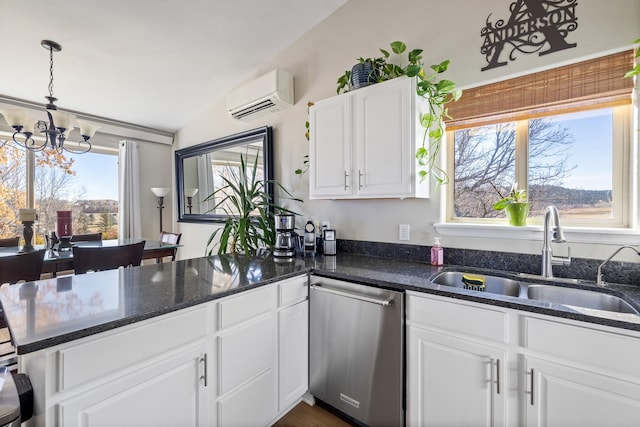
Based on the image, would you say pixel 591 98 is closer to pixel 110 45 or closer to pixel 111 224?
pixel 110 45

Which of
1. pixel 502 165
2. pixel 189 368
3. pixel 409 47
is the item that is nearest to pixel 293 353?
pixel 189 368

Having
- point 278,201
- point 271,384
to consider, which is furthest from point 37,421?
point 278,201

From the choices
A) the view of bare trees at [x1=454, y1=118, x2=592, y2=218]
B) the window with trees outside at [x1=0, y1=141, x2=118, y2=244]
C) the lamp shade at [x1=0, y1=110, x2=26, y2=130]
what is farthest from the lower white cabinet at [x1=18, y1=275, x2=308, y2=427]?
the window with trees outside at [x1=0, y1=141, x2=118, y2=244]

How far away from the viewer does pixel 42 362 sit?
851 millimetres

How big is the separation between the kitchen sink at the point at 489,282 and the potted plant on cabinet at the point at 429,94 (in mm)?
592

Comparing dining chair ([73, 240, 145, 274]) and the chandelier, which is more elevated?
the chandelier

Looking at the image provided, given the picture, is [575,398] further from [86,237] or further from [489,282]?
[86,237]

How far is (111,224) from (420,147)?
4.12m

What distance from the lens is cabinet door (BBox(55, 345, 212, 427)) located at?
91 cm

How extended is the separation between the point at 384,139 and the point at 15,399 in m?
1.90

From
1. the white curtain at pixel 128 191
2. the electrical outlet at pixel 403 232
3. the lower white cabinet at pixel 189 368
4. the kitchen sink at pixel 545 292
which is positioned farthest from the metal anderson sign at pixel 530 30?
the white curtain at pixel 128 191

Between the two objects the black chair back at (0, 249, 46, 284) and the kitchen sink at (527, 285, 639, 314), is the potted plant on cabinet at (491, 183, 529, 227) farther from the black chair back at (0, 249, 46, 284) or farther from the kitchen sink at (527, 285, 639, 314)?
the black chair back at (0, 249, 46, 284)

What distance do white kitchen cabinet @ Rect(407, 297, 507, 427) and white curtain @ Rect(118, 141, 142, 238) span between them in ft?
12.9

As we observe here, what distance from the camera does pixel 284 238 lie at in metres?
2.17
